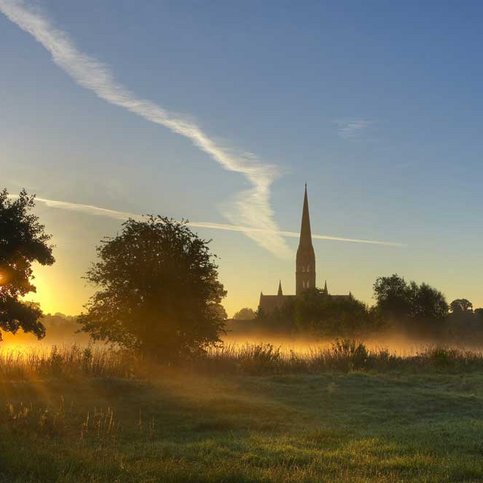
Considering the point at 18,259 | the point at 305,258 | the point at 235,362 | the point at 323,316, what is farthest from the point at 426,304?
the point at 305,258

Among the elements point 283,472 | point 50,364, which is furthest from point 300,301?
point 283,472

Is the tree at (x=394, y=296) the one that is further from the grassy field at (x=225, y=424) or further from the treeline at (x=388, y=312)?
the grassy field at (x=225, y=424)

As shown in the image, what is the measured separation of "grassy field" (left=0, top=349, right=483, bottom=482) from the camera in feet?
29.1

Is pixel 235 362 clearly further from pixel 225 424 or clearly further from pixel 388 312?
pixel 388 312

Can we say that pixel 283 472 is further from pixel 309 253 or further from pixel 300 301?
pixel 309 253

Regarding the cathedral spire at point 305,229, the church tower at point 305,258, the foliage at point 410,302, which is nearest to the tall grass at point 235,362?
the foliage at point 410,302

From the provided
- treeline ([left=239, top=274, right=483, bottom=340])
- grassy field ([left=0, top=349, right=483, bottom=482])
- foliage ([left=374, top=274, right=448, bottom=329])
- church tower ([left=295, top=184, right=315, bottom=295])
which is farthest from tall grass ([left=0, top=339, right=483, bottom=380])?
church tower ([left=295, top=184, right=315, bottom=295])

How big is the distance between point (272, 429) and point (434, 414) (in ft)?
17.0

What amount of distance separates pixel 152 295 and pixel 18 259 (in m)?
5.48

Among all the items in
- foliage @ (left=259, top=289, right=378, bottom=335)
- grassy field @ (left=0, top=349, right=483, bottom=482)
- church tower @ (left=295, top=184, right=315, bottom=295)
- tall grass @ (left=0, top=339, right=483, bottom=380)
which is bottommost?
grassy field @ (left=0, top=349, right=483, bottom=482)

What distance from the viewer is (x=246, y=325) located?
97.2 m

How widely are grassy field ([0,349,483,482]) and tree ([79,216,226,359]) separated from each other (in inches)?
62.7

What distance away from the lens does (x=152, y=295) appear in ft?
77.7

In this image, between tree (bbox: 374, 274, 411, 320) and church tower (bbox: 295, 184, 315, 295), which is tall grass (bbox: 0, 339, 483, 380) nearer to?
tree (bbox: 374, 274, 411, 320)
